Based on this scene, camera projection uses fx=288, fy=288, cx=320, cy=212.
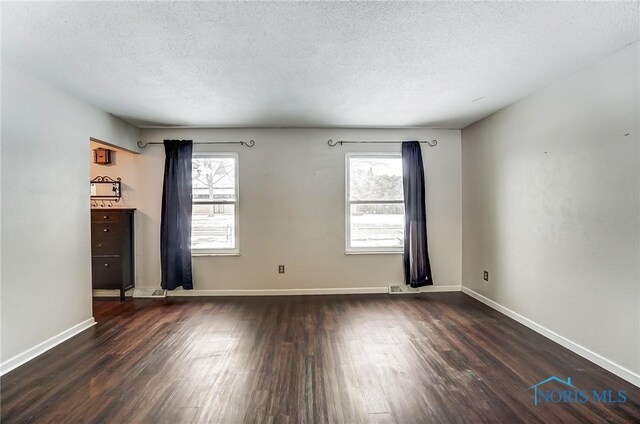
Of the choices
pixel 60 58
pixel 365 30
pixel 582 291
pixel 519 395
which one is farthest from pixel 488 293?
pixel 60 58

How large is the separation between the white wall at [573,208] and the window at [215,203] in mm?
3443

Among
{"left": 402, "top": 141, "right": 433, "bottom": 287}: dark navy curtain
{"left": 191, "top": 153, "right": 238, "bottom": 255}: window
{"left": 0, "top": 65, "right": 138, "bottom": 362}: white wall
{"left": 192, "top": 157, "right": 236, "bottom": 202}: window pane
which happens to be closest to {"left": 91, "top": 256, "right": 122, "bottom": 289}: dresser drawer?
{"left": 0, "top": 65, "right": 138, "bottom": 362}: white wall

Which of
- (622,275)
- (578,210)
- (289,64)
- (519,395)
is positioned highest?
(289,64)

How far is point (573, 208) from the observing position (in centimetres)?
251

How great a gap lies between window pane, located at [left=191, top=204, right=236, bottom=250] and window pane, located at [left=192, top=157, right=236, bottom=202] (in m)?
0.15

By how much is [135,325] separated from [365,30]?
3526mm

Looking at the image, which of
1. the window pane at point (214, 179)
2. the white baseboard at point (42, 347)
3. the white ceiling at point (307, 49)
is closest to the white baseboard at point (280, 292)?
the white baseboard at point (42, 347)

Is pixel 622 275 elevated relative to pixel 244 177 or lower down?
lower down

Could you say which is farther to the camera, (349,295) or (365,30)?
(349,295)

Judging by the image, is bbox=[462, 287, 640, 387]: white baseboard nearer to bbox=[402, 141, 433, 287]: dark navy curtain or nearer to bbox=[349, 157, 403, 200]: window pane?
bbox=[402, 141, 433, 287]: dark navy curtain

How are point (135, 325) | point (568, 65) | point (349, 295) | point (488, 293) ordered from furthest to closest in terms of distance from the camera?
point (349, 295) < point (488, 293) < point (135, 325) < point (568, 65)

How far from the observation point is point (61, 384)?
6.75 feet

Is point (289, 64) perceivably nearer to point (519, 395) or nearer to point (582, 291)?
point (519, 395)

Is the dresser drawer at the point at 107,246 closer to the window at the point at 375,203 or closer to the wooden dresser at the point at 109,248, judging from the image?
the wooden dresser at the point at 109,248
